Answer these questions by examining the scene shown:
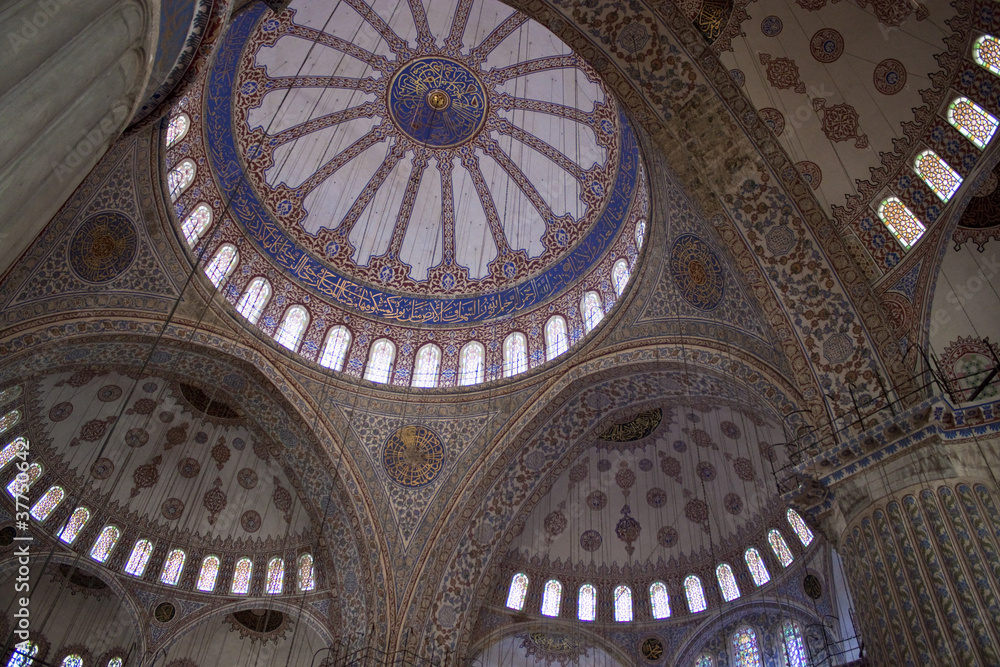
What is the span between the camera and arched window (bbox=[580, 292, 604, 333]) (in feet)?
36.7

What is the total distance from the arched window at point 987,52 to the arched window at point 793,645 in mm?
8415

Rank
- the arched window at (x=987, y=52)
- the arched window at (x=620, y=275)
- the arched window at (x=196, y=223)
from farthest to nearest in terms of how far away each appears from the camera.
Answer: the arched window at (x=620, y=275)
the arched window at (x=196, y=223)
the arched window at (x=987, y=52)

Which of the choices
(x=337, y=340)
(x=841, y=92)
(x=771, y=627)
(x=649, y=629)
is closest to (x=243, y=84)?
(x=337, y=340)

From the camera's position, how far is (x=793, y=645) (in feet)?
35.2

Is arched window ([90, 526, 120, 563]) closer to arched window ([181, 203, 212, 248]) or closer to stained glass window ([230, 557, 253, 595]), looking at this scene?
stained glass window ([230, 557, 253, 595])

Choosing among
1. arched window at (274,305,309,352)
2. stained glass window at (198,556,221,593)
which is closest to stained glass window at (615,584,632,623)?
stained glass window at (198,556,221,593)

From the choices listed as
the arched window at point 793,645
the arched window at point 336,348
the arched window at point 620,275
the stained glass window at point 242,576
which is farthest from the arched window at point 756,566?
→ the stained glass window at point 242,576

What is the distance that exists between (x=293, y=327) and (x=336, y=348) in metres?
0.82

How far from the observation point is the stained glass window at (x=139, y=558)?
11453mm

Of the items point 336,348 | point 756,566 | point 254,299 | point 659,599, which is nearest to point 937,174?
point 756,566

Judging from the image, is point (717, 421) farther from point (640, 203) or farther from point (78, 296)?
point (78, 296)

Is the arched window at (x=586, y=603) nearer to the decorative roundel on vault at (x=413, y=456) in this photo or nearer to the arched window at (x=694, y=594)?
the arched window at (x=694, y=594)

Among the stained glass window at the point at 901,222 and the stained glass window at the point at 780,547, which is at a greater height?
the stained glass window at the point at 901,222

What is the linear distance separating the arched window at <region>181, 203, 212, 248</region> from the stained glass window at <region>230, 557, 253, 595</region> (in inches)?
230
